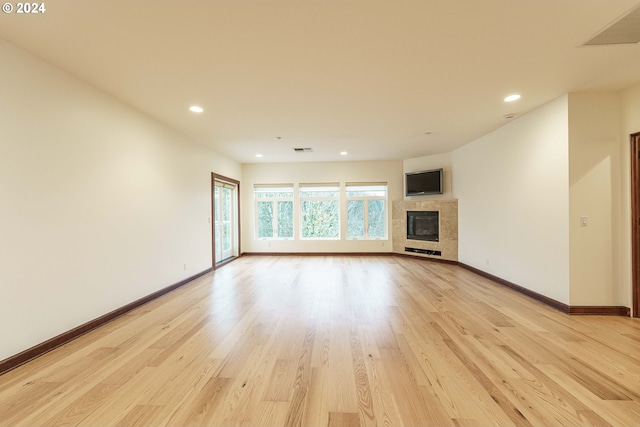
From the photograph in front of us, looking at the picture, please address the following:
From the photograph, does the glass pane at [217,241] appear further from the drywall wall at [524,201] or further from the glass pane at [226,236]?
the drywall wall at [524,201]

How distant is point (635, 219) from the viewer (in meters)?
3.05

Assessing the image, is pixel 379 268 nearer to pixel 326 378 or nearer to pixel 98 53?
pixel 326 378

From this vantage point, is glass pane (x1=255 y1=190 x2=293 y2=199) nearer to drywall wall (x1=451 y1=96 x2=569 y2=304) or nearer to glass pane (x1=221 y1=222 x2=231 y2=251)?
glass pane (x1=221 y1=222 x2=231 y2=251)

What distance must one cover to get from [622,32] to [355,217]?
583 cm

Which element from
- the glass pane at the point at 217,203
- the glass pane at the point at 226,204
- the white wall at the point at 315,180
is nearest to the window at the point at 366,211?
the white wall at the point at 315,180

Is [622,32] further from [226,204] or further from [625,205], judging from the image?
[226,204]

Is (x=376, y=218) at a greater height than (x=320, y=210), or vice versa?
(x=320, y=210)

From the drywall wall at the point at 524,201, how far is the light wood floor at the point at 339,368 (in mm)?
604

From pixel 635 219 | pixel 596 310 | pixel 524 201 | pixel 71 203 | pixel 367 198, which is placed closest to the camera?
pixel 71 203

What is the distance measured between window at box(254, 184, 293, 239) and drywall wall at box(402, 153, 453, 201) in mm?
3408

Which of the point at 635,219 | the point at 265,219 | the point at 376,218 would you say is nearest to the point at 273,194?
the point at 265,219

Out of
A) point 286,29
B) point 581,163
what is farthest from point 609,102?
point 286,29

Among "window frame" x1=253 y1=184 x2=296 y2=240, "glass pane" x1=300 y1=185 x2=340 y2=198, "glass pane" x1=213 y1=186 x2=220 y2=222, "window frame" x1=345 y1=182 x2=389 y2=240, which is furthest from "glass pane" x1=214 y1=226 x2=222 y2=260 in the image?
"window frame" x1=345 y1=182 x2=389 y2=240

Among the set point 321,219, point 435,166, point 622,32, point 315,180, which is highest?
point 622,32
